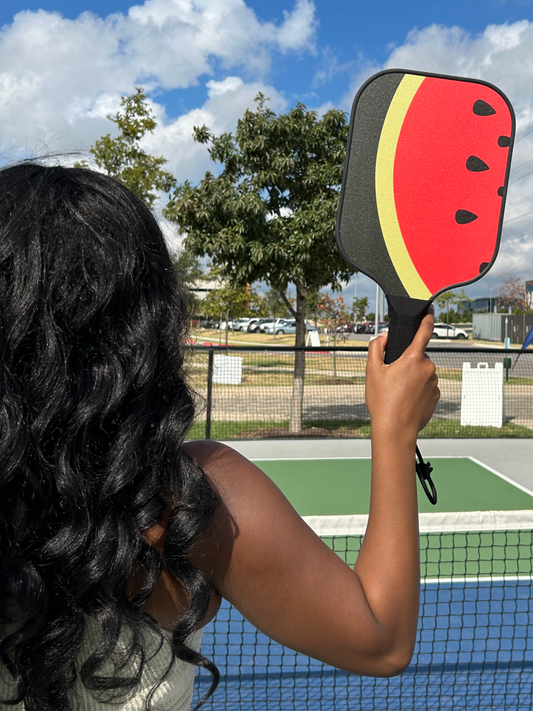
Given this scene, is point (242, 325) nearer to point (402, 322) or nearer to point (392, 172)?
point (392, 172)

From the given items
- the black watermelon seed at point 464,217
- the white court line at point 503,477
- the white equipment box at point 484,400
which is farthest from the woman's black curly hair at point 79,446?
the white equipment box at point 484,400

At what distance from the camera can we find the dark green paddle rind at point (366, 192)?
1348 mm

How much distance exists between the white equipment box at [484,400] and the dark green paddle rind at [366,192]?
10.6 meters

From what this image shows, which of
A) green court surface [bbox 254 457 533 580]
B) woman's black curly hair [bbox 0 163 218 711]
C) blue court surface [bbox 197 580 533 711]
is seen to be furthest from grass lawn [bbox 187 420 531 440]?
woman's black curly hair [bbox 0 163 218 711]

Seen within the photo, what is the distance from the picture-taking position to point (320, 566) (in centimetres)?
99

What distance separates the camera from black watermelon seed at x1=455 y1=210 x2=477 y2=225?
1423 millimetres

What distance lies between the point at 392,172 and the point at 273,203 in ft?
31.1

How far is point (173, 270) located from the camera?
3.61 feet

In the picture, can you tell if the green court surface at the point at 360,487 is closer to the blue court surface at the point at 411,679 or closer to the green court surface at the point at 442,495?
the green court surface at the point at 442,495

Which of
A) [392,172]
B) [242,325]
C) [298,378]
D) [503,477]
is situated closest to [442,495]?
[503,477]

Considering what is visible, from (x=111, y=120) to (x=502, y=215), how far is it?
47.3ft

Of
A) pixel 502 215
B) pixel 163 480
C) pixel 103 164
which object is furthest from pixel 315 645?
pixel 103 164

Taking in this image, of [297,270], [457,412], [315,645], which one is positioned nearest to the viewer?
[315,645]

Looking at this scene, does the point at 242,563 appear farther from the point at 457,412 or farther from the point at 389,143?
the point at 457,412
